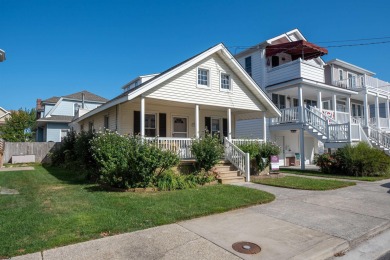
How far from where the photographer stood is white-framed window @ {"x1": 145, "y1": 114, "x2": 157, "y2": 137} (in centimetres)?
1448

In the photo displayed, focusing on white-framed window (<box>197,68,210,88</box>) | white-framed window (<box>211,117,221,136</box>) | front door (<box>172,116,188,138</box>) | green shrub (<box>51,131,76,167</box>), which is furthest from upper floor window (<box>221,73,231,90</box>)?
green shrub (<box>51,131,76,167</box>)

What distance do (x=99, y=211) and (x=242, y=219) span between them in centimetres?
326

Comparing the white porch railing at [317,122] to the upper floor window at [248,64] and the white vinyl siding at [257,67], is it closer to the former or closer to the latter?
the white vinyl siding at [257,67]

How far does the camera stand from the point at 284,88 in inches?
750

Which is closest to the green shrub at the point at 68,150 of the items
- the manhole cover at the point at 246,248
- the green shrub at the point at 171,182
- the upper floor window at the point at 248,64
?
the green shrub at the point at 171,182

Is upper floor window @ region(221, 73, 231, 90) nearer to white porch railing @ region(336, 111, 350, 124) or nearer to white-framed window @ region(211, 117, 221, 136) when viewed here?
white-framed window @ region(211, 117, 221, 136)

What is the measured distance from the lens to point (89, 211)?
6133 mm

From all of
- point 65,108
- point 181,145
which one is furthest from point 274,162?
point 65,108

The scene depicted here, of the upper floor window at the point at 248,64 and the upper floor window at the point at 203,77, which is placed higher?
the upper floor window at the point at 248,64

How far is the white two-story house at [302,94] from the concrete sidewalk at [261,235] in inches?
390

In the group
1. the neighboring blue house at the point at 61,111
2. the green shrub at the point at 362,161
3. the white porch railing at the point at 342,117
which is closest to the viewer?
the green shrub at the point at 362,161

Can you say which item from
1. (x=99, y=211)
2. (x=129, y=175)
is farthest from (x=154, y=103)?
(x=99, y=211)

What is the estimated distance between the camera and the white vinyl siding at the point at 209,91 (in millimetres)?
12609

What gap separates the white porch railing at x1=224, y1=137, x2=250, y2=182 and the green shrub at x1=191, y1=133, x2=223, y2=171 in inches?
59.7
